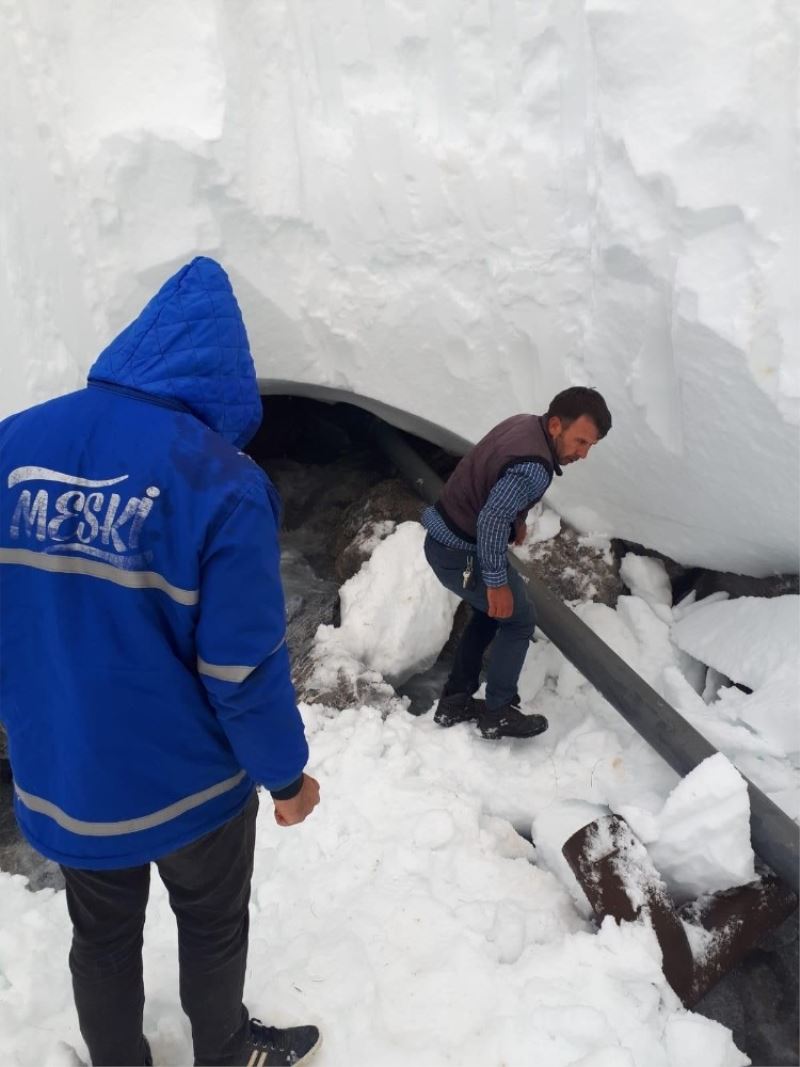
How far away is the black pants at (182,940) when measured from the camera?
1.33 metres

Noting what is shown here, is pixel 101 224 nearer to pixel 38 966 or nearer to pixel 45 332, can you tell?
pixel 45 332

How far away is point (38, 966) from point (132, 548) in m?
1.44

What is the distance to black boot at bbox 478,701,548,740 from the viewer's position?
2.66 meters

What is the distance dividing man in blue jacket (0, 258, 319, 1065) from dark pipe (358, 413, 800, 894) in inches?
51.7

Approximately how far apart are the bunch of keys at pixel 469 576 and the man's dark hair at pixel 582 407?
57 cm

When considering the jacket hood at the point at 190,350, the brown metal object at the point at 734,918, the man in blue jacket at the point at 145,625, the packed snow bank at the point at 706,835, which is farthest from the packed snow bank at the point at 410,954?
the jacket hood at the point at 190,350

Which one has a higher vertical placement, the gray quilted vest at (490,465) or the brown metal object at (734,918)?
the gray quilted vest at (490,465)

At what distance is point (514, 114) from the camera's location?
271cm

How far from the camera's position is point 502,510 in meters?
2.24

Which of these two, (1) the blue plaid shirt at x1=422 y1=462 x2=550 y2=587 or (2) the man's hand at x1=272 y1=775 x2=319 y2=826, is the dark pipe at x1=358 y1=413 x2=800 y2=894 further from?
(2) the man's hand at x1=272 y1=775 x2=319 y2=826

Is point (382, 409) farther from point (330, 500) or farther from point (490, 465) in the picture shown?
point (490, 465)

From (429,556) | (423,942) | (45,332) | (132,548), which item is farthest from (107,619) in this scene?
(45,332)

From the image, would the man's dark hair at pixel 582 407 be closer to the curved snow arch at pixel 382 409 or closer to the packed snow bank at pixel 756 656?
the packed snow bank at pixel 756 656

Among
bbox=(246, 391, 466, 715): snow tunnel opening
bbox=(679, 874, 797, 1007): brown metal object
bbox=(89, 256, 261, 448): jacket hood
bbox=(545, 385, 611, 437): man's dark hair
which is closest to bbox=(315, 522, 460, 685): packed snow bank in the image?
bbox=(246, 391, 466, 715): snow tunnel opening
